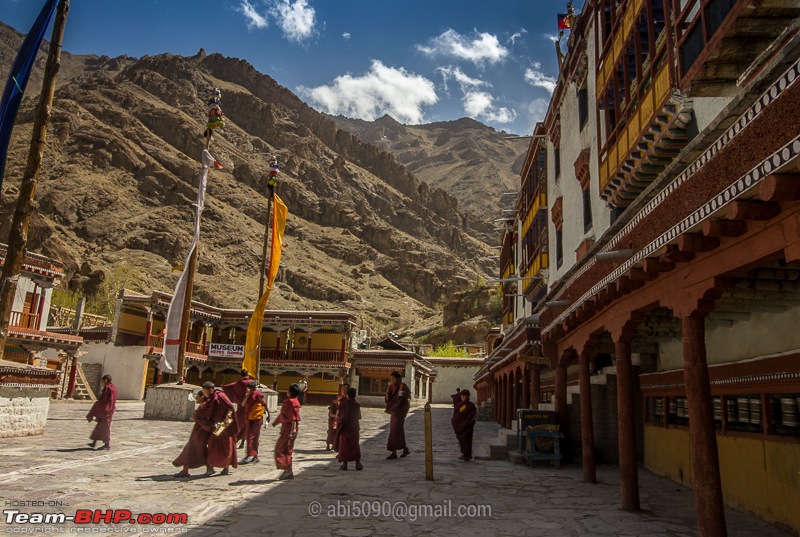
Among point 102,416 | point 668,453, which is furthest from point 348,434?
point 668,453

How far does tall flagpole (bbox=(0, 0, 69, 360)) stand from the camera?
1056cm

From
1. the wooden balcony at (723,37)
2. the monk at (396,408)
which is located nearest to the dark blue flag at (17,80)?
the monk at (396,408)

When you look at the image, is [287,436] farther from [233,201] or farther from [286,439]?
[233,201]

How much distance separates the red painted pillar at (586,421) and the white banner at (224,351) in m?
32.9

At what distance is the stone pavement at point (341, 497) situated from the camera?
5949 mm

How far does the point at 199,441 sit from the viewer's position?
8797 mm

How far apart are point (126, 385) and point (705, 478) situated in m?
35.3

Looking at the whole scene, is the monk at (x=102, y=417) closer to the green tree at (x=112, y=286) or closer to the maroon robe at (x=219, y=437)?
the maroon robe at (x=219, y=437)

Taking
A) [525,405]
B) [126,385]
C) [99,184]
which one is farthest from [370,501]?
[99,184]

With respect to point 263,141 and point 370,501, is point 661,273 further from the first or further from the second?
point 263,141

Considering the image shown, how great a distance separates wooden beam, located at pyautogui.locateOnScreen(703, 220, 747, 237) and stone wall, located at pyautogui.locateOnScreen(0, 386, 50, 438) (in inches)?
527

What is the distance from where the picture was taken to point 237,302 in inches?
2972

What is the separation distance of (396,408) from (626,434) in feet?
18.8

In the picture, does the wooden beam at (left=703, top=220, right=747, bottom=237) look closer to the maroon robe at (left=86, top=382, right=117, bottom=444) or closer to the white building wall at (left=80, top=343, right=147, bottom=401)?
the maroon robe at (left=86, top=382, right=117, bottom=444)
